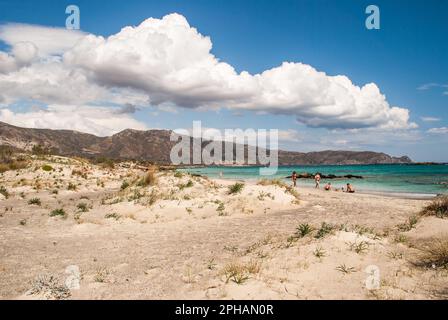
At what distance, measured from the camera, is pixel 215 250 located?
34.0 feet

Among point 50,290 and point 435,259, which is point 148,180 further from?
point 435,259

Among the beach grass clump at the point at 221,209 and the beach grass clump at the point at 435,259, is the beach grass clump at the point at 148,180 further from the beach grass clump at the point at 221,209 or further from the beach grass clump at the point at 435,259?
the beach grass clump at the point at 435,259

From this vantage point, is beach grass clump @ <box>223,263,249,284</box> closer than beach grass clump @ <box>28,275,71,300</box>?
No

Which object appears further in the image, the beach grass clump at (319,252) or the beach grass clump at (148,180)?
the beach grass clump at (148,180)

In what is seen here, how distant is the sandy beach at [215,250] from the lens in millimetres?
6785

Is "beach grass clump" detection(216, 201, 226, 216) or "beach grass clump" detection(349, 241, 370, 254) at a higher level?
"beach grass clump" detection(349, 241, 370, 254)

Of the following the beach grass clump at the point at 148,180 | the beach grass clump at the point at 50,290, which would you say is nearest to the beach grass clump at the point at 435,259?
the beach grass clump at the point at 50,290

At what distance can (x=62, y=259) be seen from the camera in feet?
32.1

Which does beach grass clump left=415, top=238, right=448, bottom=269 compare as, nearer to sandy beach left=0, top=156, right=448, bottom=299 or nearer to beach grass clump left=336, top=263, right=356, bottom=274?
sandy beach left=0, top=156, right=448, bottom=299

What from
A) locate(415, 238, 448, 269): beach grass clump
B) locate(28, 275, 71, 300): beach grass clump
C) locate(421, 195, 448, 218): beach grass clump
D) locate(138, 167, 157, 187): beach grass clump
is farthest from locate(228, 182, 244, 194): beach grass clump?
locate(28, 275, 71, 300): beach grass clump

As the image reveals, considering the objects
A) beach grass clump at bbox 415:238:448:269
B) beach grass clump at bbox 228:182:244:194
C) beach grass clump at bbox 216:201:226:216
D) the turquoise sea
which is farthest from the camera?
the turquoise sea

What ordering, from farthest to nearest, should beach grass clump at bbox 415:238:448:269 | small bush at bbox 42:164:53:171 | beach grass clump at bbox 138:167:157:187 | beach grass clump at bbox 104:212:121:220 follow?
small bush at bbox 42:164:53:171
beach grass clump at bbox 138:167:157:187
beach grass clump at bbox 104:212:121:220
beach grass clump at bbox 415:238:448:269

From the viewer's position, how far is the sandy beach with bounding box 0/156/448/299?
6.79 metres

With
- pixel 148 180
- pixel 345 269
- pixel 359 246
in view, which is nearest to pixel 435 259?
pixel 359 246
